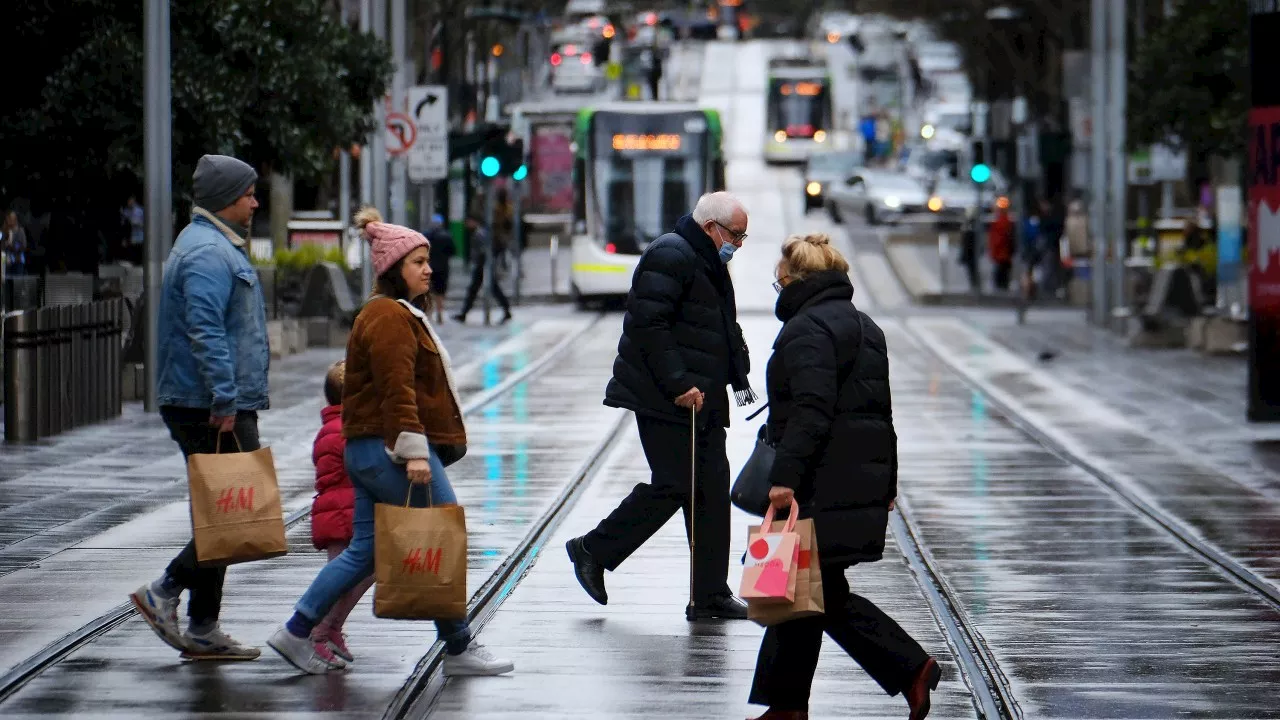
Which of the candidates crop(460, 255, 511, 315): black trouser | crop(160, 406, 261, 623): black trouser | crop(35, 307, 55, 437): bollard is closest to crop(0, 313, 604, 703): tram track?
crop(160, 406, 261, 623): black trouser

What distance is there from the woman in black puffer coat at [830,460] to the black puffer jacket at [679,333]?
81.8 inches

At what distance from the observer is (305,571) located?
36.8 ft

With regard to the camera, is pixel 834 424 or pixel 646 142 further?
pixel 646 142

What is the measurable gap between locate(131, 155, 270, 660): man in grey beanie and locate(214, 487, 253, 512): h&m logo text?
234 millimetres

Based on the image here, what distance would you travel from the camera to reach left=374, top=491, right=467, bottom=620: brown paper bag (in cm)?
809

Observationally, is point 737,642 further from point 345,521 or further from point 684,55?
point 684,55

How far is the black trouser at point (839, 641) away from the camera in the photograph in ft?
25.1

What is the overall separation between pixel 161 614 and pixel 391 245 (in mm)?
1683

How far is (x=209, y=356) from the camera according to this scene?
27.7 feet

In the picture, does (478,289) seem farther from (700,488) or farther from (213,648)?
(213,648)

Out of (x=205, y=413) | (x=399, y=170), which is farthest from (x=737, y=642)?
(x=399, y=170)

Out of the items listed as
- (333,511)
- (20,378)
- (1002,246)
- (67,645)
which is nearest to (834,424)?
(333,511)

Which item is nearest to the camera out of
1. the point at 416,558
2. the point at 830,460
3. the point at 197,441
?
the point at 830,460

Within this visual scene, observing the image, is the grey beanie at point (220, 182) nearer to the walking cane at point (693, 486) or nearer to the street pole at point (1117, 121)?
Result: the walking cane at point (693, 486)
